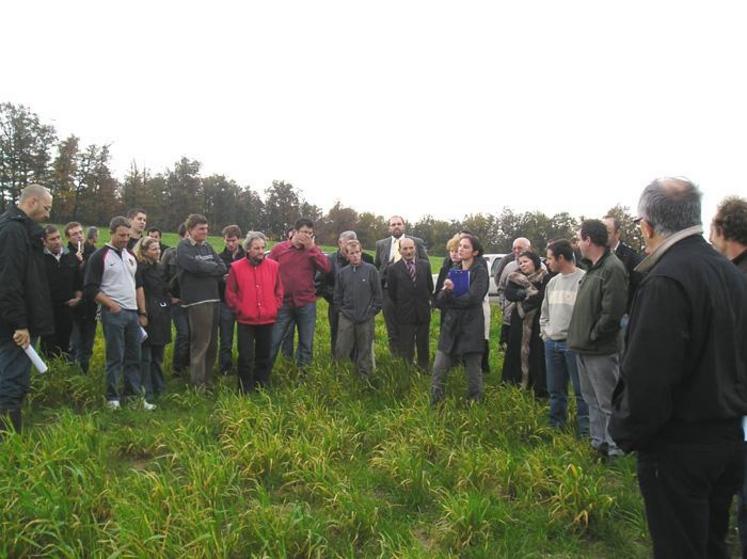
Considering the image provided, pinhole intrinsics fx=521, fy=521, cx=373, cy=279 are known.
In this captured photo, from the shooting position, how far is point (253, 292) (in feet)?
21.5

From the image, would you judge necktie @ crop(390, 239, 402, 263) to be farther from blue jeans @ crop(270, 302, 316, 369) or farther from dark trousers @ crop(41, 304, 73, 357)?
dark trousers @ crop(41, 304, 73, 357)

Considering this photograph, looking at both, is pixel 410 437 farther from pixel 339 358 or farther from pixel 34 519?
pixel 34 519

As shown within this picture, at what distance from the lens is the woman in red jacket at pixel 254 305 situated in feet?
21.5

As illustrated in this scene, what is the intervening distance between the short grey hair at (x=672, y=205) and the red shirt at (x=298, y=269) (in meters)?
5.41

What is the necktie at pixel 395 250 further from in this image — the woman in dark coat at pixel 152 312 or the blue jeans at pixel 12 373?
the blue jeans at pixel 12 373

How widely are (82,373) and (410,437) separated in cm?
426

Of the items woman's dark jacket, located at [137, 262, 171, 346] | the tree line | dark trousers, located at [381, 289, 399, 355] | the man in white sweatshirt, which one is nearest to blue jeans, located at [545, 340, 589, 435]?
the man in white sweatshirt

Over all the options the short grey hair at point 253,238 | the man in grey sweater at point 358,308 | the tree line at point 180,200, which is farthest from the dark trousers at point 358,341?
the tree line at point 180,200

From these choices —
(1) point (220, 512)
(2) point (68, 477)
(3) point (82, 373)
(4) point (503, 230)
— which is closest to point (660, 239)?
(1) point (220, 512)

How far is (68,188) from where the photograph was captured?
49062 mm

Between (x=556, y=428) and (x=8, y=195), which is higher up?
(x=8, y=195)

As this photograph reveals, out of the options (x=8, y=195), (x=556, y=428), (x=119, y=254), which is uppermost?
(x=8, y=195)

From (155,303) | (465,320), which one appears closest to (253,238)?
(155,303)

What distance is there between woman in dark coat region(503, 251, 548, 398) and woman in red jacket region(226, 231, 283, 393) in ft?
10.0
